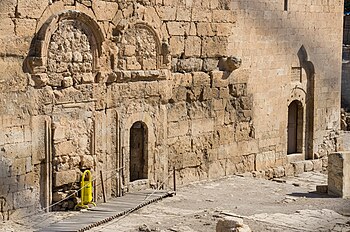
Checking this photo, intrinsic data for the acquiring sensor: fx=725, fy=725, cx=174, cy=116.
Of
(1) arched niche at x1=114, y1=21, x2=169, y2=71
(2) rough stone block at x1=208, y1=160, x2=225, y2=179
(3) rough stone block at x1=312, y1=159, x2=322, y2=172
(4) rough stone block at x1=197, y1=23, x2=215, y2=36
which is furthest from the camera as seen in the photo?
(3) rough stone block at x1=312, y1=159, x2=322, y2=172

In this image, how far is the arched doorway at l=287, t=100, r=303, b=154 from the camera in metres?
17.4

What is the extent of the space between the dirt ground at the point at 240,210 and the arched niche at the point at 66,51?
2172 mm

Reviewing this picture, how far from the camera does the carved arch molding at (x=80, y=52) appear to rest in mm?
10922

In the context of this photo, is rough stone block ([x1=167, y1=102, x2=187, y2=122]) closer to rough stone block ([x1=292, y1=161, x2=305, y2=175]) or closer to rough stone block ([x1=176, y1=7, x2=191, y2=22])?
rough stone block ([x1=176, y1=7, x2=191, y2=22])

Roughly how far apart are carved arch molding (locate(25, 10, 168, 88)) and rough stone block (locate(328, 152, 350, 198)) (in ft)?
12.4

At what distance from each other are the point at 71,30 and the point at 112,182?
2.72 metres

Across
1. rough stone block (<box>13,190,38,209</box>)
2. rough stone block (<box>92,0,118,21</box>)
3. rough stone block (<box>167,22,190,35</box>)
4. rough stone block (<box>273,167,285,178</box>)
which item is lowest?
rough stone block (<box>273,167,285,178</box>)

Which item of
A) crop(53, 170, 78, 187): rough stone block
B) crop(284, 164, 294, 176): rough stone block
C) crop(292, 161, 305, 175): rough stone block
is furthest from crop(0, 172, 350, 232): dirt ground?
crop(292, 161, 305, 175): rough stone block

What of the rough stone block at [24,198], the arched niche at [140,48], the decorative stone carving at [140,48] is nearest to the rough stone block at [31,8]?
the arched niche at [140,48]

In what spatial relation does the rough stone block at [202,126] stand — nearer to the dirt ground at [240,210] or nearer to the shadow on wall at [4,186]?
the dirt ground at [240,210]

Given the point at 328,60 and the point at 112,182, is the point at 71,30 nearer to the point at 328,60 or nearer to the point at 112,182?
the point at 112,182

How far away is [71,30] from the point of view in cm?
1148

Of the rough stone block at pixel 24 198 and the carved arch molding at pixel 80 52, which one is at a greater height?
the carved arch molding at pixel 80 52

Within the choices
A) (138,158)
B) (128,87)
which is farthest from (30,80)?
(138,158)
